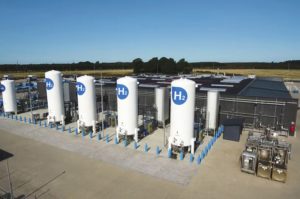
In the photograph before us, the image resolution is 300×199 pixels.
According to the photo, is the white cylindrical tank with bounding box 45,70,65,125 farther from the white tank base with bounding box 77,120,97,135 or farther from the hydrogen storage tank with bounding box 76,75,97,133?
the hydrogen storage tank with bounding box 76,75,97,133

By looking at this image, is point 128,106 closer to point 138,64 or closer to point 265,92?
point 265,92

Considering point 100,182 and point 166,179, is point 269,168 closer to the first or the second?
point 166,179

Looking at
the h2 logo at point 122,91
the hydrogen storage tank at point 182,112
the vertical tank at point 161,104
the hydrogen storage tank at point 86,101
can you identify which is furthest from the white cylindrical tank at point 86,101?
the hydrogen storage tank at point 182,112

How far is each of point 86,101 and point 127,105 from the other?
5.58 m

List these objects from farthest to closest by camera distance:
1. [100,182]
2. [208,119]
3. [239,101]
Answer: [239,101], [208,119], [100,182]

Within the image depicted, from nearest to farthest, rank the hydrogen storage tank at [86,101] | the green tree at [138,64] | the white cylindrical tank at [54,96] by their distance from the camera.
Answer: the hydrogen storage tank at [86,101] → the white cylindrical tank at [54,96] → the green tree at [138,64]

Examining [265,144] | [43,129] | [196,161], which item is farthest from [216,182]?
[43,129]

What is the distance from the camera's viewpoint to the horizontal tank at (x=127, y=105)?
2028 centimetres

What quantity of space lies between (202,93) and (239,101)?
4.61m

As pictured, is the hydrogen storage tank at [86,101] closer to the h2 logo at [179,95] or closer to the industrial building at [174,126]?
the industrial building at [174,126]

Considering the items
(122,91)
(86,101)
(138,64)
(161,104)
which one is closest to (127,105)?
(122,91)

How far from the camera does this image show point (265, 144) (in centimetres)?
1669

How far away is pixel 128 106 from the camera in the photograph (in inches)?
803

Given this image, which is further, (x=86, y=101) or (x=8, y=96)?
(x=8, y=96)
